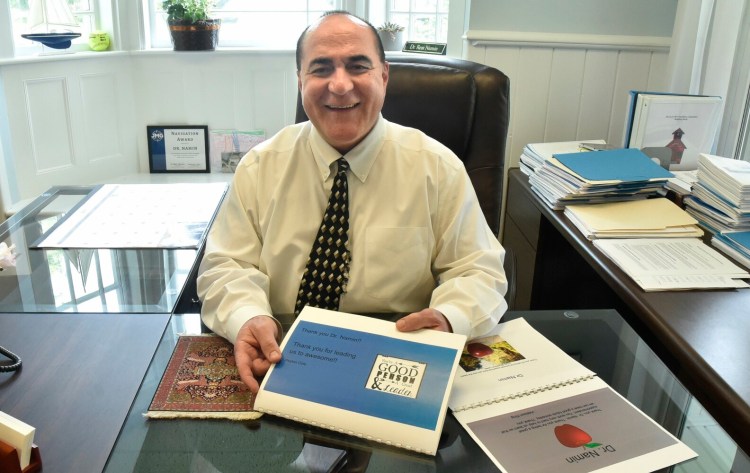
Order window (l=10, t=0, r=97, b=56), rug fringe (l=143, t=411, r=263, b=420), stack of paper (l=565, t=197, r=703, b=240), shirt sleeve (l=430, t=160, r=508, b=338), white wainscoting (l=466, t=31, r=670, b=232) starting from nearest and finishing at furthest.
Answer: rug fringe (l=143, t=411, r=263, b=420)
shirt sleeve (l=430, t=160, r=508, b=338)
stack of paper (l=565, t=197, r=703, b=240)
white wainscoting (l=466, t=31, r=670, b=232)
window (l=10, t=0, r=97, b=56)

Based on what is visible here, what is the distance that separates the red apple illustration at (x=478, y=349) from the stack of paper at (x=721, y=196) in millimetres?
727

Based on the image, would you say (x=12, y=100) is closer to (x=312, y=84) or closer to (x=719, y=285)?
(x=312, y=84)

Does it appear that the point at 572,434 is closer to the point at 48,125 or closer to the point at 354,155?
the point at 354,155

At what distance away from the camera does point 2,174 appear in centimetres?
251

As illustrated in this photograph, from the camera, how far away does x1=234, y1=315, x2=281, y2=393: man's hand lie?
2.91ft

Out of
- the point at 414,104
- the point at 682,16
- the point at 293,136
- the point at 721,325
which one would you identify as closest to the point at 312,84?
the point at 293,136

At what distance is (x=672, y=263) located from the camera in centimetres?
129

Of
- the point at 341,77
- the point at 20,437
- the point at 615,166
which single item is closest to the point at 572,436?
the point at 20,437

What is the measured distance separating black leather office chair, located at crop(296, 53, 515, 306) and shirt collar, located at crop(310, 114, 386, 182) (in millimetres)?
312

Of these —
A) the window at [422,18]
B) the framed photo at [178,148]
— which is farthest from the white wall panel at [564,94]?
the framed photo at [178,148]

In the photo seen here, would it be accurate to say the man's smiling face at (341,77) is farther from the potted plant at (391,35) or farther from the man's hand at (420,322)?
the potted plant at (391,35)

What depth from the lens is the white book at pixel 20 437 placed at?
2.32 ft

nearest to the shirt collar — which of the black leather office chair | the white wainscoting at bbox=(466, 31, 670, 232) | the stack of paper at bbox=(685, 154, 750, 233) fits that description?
the black leather office chair

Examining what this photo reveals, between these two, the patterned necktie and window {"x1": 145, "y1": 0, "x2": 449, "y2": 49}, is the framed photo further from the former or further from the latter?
the patterned necktie
